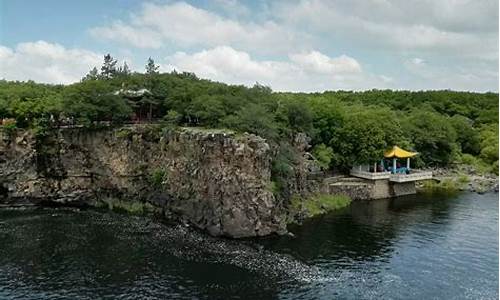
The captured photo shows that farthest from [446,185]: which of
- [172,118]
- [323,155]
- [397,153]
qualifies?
[172,118]

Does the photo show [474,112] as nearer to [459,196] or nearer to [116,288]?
[459,196]

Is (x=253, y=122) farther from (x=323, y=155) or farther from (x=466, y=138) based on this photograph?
(x=466, y=138)

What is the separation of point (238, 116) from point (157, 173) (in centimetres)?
1215

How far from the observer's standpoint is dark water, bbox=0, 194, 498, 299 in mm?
39719

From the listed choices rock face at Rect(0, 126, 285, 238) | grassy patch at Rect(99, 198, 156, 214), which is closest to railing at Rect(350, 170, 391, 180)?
rock face at Rect(0, 126, 285, 238)

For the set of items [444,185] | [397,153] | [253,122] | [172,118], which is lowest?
[444,185]

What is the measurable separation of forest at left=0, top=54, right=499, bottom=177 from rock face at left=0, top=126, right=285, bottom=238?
3.14 m

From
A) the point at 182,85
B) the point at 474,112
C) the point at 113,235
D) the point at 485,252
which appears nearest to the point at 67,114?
the point at 182,85

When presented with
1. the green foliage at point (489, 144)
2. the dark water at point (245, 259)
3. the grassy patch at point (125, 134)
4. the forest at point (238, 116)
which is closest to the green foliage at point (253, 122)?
the forest at point (238, 116)

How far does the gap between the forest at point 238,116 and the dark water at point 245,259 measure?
13.1 m

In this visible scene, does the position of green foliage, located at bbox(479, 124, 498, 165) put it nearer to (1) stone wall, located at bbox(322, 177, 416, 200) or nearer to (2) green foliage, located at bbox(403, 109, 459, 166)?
(2) green foliage, located at bbox(403, 109, 459, 166)

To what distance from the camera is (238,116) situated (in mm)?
62656

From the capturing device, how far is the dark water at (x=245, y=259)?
130 ft

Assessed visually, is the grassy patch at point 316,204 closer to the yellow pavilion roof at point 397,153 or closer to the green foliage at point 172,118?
the yellow pavilion roof at point 397,153
